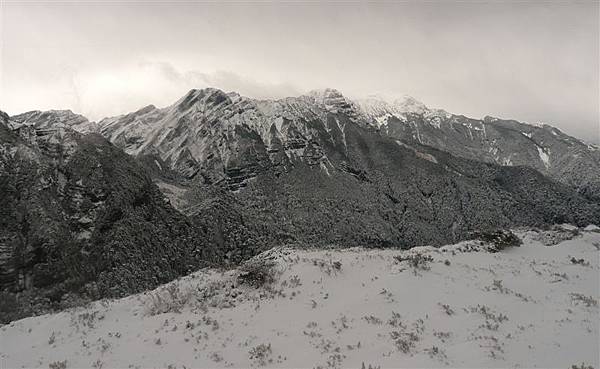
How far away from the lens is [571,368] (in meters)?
9.18

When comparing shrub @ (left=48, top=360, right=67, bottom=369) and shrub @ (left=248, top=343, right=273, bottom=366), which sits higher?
shrub @ (left=248, top=343, right=273, bottom=366)

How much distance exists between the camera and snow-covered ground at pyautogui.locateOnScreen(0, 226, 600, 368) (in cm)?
1040

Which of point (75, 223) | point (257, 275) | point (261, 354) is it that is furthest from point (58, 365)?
point (75, 223)

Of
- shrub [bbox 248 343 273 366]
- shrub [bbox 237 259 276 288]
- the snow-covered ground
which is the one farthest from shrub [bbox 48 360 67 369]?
shrub [bbox 237 259 276 288]

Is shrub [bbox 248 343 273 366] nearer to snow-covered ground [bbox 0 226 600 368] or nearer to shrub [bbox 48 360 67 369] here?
snow-covered ground [bbox 0 226 600 368]

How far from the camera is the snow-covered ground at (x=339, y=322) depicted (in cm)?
1040

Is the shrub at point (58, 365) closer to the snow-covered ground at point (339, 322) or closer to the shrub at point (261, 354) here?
the snow-covered ground at point (339, 322)

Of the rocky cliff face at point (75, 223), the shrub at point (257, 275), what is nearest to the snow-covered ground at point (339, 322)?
the shrub at point (257, 275)

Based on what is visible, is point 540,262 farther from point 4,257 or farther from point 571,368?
point 4,257

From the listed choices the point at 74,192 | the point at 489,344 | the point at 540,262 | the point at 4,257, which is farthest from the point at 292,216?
the point at 489,344

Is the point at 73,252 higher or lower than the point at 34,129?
lower

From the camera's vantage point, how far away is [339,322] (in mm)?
12562

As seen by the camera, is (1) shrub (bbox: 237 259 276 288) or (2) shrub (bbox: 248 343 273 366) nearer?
(2) shrub (bbox: 248 343 273 366)

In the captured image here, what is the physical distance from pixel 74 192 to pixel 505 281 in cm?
7675
